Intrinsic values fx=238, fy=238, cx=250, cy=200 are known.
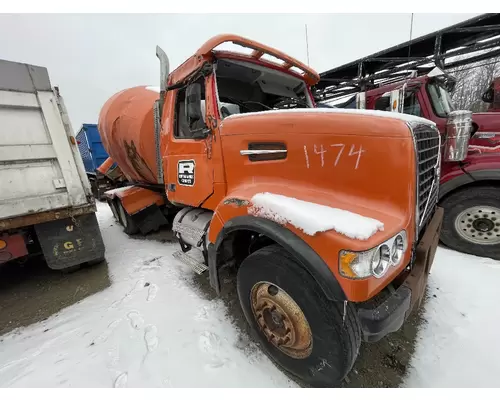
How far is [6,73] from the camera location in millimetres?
2732

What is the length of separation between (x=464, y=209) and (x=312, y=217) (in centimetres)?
341

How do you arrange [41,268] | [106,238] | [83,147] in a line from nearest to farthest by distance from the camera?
[41,268]
[106,238]
[83,147]

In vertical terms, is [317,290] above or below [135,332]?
above

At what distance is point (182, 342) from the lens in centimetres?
219

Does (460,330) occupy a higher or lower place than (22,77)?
lower

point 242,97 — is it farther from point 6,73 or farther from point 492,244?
point 492,244

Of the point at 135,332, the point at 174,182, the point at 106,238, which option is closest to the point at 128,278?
the point at 135,332

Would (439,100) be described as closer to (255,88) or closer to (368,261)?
(255,88)

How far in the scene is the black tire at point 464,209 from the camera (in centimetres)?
328

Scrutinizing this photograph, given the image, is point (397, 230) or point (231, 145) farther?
point (231, 145)

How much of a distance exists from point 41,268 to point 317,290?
14.3 feet

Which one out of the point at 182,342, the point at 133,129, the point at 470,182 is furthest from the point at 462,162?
the point at 133,129

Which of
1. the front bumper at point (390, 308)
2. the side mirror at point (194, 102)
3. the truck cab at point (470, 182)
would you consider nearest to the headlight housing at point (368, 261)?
the front bumper at point (390, 308)

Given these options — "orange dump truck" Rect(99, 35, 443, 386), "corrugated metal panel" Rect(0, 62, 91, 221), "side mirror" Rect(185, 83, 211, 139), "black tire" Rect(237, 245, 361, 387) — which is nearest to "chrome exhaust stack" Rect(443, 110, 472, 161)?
"orange dump truck" Rect(99, 35, 443, 386)
